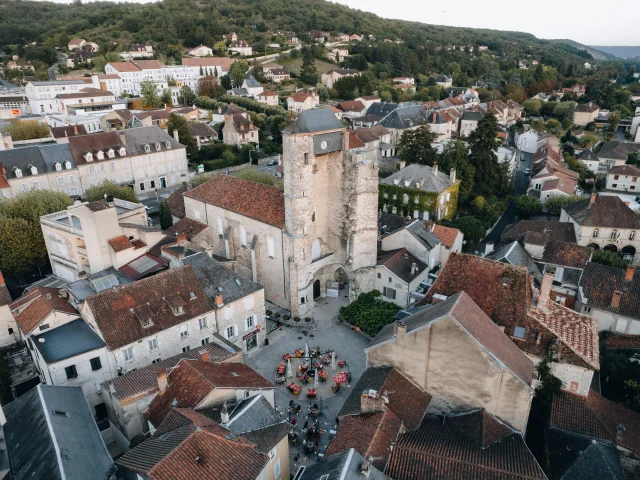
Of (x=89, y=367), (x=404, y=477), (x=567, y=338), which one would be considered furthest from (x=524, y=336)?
(x=89, y=367)

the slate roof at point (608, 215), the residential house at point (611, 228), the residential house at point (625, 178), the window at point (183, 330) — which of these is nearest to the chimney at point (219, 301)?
the window at point (183, 330)

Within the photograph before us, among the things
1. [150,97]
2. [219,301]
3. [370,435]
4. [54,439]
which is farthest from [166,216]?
[150,97]

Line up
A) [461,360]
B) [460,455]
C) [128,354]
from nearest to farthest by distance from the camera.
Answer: [460,455] → [461,360] → [128,354]

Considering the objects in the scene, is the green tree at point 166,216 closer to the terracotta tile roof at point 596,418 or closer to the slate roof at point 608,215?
the terracotta tile roof at point 596,418

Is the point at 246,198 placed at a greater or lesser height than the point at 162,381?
greater

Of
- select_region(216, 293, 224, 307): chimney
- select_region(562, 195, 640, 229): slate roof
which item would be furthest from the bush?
select_region(562, 195, 640, 229): slate roof

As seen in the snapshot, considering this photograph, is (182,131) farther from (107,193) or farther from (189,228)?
(189,228)
